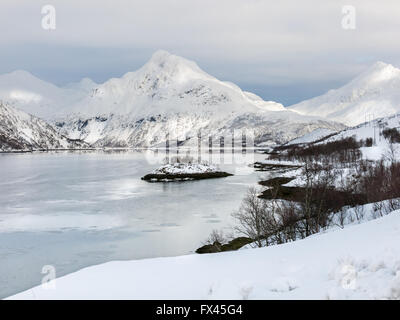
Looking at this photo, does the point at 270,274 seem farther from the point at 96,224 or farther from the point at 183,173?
the point at 183,173

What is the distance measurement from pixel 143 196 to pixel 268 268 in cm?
4513

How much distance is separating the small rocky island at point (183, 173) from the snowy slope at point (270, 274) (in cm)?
6512

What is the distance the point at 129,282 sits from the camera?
11203 millimetres

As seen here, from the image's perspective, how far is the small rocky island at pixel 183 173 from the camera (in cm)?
7988

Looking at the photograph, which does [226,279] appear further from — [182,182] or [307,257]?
[182,182]

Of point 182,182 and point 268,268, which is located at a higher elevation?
point 268,268

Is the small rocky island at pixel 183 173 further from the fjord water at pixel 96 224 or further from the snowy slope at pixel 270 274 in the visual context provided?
the snowy slope at pixel 270 274

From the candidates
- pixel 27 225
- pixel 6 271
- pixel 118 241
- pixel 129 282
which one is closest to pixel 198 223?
pixel 118 241

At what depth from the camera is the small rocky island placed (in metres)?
79.9

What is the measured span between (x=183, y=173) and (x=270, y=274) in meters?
76.3

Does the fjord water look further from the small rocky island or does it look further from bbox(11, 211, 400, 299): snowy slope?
the small rocky island

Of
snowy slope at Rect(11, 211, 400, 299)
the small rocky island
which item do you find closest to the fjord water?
snowy slope at Rect(11, 211, 400, 299)
